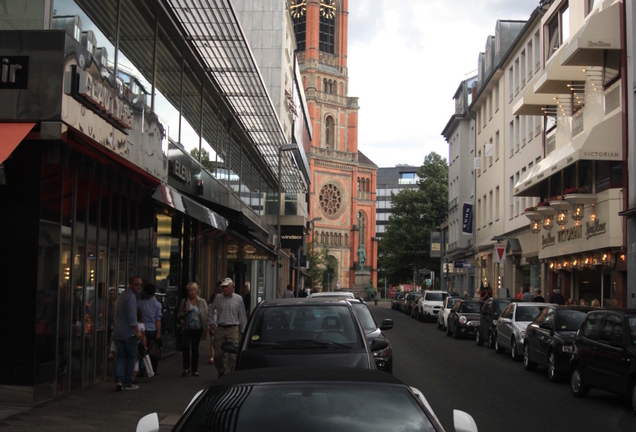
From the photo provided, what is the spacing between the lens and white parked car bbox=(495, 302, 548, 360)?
19.4 m

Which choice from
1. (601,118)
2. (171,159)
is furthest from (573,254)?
(171,159)

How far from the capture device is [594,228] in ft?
87.6

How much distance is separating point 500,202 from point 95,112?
123 feet

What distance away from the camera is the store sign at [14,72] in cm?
990

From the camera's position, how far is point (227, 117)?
84.0 feet

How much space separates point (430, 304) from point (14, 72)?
1394 inches

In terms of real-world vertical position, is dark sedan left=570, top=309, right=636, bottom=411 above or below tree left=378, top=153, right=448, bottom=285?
below

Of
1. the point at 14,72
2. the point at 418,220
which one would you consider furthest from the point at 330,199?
the point at 14,72

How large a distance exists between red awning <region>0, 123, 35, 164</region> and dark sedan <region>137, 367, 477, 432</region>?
5.37m

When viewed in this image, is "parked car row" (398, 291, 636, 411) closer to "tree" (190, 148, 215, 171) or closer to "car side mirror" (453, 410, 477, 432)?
"car side mirror" (453, 410, 477, 432)

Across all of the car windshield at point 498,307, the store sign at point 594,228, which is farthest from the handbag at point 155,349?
the store sign at point 594,228

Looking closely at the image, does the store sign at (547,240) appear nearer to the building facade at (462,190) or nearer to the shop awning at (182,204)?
the building facade at (462,190)

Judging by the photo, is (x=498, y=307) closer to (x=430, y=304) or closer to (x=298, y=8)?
(x=430, y=304)

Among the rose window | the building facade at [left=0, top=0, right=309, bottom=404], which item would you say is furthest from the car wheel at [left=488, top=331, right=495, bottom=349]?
the rose window
